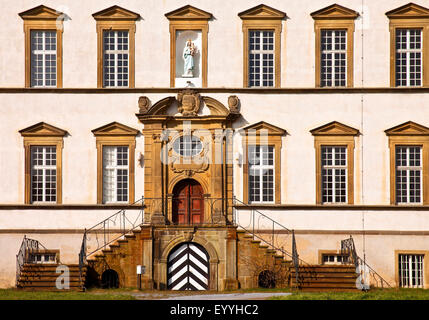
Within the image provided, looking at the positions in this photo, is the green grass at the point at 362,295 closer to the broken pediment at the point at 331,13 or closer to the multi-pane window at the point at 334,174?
the multi-pane window at the point at 334,174

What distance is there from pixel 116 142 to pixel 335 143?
7.12 metres

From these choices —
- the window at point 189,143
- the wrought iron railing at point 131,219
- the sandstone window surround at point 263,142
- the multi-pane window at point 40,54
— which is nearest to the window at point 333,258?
the sandstone window surround at point 263,142

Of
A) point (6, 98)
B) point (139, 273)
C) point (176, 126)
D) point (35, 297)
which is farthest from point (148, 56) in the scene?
point (35, 297)

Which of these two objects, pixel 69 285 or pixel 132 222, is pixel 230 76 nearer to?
pixel 132 222

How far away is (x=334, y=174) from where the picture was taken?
3381cm

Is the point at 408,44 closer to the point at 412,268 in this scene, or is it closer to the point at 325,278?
the point at 412,268

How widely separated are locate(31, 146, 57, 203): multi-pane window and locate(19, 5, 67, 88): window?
2165mm

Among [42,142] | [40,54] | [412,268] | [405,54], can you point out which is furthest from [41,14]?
[412,268]

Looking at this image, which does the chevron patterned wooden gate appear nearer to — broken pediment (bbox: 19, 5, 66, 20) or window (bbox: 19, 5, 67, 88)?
window (bbox: 19, 5, 67, 88)

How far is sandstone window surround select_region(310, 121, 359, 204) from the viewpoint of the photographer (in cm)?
3366

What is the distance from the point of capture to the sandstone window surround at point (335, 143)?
33.7 m

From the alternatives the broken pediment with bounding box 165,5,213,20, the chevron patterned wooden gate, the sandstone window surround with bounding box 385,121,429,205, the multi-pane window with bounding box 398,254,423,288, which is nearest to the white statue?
the broken pediment with bounding box 165,5,213,20

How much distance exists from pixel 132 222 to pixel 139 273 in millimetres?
2291

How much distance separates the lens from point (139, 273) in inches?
1251
